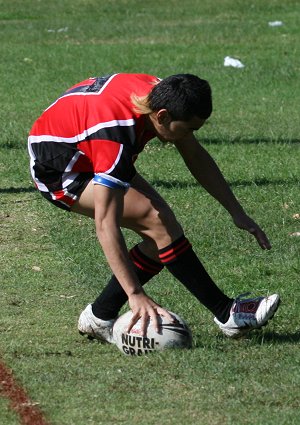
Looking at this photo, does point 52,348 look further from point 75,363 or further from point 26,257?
point 26,257

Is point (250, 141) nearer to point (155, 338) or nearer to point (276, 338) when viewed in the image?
point (276, 338)

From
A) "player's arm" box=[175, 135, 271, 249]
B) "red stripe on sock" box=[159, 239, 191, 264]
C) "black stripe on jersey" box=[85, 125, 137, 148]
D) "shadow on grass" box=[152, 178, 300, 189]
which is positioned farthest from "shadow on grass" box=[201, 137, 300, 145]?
"black stripe on jersey" box=[85, 125, 137, 148]

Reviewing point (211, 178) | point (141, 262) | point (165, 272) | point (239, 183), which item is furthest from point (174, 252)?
point (239, 183)

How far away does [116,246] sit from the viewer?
17.7 ft

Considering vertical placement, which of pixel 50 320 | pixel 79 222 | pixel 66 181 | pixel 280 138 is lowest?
pixel 280 138

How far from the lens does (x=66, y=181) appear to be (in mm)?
5801

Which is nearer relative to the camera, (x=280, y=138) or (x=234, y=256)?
(x=234, y=256)

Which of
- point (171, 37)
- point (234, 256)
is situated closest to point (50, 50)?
point (171, 37)

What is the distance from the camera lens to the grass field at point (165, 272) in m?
5.25

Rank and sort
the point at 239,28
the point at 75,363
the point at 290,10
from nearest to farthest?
the point at 75,363 → the point at 239,28 → the point at 290,10

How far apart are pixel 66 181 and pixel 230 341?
3.93 feet

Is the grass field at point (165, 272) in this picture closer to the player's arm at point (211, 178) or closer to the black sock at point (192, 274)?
the black sock at point (192, 274)

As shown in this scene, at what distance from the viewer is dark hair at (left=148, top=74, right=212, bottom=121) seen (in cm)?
545

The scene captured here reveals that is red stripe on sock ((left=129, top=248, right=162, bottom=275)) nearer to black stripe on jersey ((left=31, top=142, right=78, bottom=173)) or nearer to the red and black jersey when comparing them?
the red and black jersey
